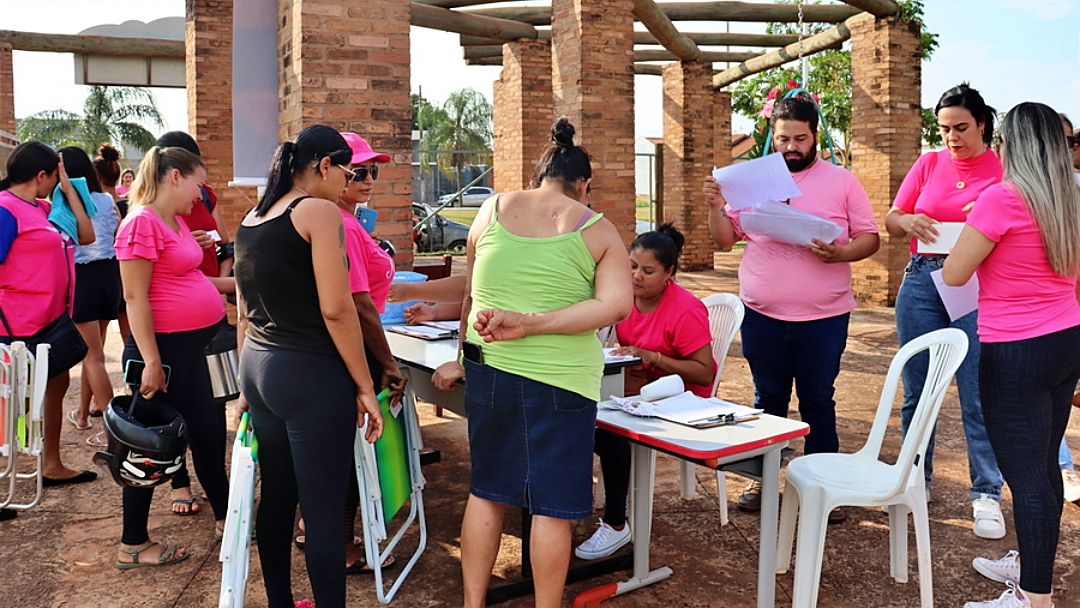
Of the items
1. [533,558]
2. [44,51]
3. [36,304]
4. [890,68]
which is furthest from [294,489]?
[44,51]

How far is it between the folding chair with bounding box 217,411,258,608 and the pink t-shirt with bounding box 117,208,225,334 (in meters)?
1.17

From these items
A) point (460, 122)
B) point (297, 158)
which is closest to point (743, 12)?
point (297, 158)

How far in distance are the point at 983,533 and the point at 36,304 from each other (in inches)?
175

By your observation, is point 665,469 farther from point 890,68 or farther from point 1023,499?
point 890,68

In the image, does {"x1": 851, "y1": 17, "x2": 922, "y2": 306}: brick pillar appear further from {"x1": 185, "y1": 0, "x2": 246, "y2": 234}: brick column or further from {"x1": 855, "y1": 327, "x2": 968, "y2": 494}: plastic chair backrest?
{"x1": 855, "y1": 327, "x2": 968, "y2": 494}: plastic chair backrest

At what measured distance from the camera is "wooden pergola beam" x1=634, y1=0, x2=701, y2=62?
10336 millimetres

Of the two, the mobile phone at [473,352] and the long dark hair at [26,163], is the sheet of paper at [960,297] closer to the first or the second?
the mobile phone at [473,352]

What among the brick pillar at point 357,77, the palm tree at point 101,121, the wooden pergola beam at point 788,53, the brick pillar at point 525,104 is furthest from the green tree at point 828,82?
the palm tree at point 101,121

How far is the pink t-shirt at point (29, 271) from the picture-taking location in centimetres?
419

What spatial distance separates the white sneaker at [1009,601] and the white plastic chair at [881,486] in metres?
0.19

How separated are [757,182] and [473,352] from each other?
1625mm

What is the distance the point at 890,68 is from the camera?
35.1 feet

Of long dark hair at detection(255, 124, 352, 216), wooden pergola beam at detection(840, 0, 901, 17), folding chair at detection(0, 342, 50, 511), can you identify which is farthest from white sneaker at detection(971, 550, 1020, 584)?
wooden pergola beam at detection(840, 0, 901, 17)

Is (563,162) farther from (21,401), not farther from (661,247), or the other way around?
(21,401)
